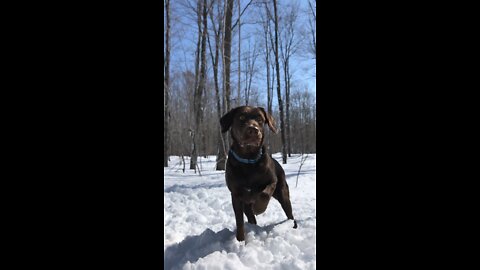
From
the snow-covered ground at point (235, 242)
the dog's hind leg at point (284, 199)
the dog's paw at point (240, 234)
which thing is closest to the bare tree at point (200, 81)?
the snow-covered ground at point (235, 242)

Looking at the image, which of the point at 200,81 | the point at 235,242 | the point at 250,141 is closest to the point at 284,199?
the point at 235,242

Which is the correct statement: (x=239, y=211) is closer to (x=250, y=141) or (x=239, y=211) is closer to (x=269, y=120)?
(x=250, y=141)

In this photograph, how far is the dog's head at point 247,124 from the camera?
8.55ft

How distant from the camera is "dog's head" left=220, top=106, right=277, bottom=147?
2.61 m

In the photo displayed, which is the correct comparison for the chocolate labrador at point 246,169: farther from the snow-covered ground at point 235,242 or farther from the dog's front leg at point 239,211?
the snow-covered ground at point 235,242

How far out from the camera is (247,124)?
263cm

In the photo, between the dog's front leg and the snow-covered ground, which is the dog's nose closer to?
the dog's front leg

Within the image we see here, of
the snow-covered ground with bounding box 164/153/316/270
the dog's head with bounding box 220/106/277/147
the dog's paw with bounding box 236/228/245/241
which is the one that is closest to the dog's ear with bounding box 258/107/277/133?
the dog's head with bounding box 220/106/277/147
